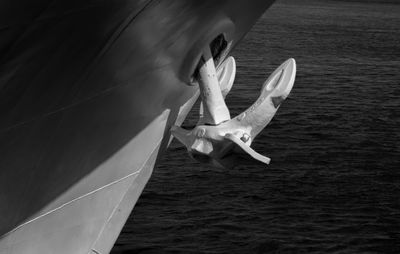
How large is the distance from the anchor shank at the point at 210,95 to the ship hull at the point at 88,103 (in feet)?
0.31

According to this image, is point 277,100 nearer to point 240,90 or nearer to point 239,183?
point 239,183

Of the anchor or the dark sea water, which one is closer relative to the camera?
the anchor

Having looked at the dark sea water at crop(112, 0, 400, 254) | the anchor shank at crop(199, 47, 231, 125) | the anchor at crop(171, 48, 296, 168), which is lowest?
the dark sea water at crop(112, 0, 400, 254)

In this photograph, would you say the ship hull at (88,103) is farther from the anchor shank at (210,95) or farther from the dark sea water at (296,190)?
the dark sea water at (296,190)

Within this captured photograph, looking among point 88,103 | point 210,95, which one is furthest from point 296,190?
point 88,103

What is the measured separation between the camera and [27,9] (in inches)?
210

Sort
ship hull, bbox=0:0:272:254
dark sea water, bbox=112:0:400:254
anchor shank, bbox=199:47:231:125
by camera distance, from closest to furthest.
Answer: ship hull, bbox=0:0:272:254 < anchor shank, bbox=199:47:231:125 < dark sea water, bbox=112:0:400:254

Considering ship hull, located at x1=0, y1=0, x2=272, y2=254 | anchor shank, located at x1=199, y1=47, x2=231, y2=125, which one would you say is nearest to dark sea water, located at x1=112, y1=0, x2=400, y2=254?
ship hull, located at x1=0, y1=0, x2=272, y2=254

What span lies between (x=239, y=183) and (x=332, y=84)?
1938 cm

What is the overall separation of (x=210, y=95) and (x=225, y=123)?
0.27 meters

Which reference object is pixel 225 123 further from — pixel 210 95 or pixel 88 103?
pixel 88 103

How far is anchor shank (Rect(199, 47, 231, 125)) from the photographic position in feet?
22.8

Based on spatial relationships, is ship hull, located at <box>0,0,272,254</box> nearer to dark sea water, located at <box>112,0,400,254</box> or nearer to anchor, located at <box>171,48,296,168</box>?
anchor, located at <box>171,48,296,168</box>

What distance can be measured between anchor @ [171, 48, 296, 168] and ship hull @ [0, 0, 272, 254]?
1.03 feet
